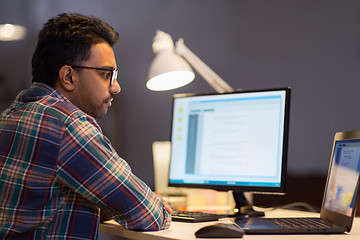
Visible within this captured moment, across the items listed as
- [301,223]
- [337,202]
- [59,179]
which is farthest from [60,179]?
[337,202]

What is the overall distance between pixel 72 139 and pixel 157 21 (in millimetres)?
1753

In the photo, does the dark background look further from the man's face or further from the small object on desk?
the man's face

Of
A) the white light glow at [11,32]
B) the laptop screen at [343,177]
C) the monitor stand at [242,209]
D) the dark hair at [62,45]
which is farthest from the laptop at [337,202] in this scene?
the white light glow at [11,32]

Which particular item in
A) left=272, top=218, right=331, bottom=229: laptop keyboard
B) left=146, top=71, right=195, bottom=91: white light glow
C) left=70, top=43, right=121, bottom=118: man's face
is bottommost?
left=272, top=218, right=331, bottom=229: laptop keyboard

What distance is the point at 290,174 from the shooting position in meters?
2.08

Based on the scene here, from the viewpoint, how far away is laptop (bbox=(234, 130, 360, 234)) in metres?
1.17

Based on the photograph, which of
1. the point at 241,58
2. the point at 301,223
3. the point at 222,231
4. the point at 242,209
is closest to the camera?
the point at 222,231

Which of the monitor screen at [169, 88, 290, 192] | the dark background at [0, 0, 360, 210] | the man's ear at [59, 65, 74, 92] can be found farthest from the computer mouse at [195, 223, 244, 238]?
the dark background at [0, 0, 360, 210]

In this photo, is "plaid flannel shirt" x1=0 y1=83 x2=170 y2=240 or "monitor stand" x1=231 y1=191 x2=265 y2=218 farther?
"monitor stand" x1=231 y1=191 x2=265 y2=218

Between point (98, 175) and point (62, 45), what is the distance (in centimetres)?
45

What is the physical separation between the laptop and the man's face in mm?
550

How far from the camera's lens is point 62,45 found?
1.34m

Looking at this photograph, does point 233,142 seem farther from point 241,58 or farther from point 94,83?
point 241,58

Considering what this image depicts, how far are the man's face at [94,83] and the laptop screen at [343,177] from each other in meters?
0.72
